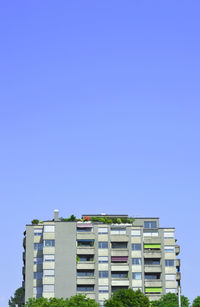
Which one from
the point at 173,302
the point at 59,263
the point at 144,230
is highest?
the point at 144,230

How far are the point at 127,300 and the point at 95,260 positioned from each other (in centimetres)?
1812

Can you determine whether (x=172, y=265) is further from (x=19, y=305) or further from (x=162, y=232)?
(x=19, y=305)

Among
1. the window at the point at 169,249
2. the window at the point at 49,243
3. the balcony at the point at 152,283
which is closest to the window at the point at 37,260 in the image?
the window at the point at 49,243

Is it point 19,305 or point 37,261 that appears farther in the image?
point 19,305

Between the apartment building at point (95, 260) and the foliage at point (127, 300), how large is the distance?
13064 mm

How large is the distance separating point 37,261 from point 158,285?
2677 centimetres

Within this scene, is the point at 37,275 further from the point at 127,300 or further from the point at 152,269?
the point at 152,269

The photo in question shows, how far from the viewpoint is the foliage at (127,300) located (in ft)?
395

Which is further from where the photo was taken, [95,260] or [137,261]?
[137,261]

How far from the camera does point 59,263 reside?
134625mm

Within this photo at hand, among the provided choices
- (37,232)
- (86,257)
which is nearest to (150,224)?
(86,257)

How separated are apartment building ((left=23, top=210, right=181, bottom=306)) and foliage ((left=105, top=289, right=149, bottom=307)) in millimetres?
13064

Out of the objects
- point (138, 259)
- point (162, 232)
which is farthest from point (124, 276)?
point (162, 232)

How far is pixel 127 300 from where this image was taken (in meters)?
121
